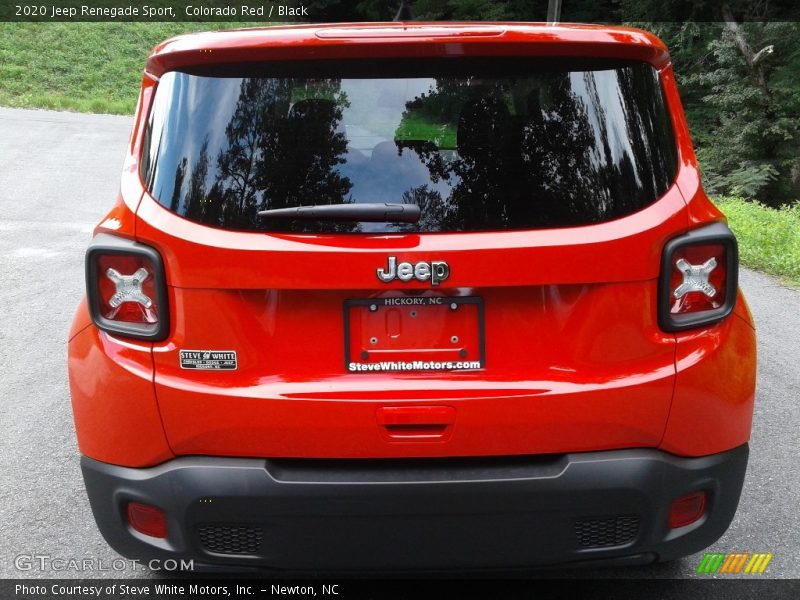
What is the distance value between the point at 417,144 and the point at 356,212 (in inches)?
10.1

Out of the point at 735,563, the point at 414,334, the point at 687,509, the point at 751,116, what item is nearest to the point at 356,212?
the point at 414,334

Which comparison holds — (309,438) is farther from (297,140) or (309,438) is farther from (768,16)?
(768,16)

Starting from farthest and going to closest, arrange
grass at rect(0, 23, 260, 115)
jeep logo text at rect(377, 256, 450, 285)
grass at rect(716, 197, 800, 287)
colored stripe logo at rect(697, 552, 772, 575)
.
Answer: grass at rect(0, 23, 260, 115)
grass at rect(716, 197, 800, 287)
colored stripe logo at rect(697, 552, 772, 575)
jeep logo text at rect(377, 256, 450, 285)

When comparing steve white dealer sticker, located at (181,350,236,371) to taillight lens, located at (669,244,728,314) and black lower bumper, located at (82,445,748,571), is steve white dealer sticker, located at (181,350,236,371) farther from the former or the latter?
taillight lens, located at (669,244,728,314)

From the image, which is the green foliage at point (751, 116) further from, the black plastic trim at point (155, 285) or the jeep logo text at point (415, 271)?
the black plastic trim at point (155, 285)

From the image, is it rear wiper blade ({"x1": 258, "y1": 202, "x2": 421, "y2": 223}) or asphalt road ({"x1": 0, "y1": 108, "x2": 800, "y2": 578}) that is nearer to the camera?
rear wiper blade ({"x1": 258, "y1": 202, "x2": 421, "y2": 223})

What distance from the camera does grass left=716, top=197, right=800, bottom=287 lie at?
8.59 meters

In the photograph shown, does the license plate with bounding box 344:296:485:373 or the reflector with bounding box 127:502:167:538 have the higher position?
the license plate with bounding box 344:296:485:373

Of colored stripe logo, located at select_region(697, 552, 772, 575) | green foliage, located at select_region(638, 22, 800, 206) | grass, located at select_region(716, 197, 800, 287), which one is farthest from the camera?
green foliage, located at select_region(638, 22, 800, 206)

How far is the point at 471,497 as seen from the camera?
2307 mm

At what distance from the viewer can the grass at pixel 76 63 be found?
2934cm

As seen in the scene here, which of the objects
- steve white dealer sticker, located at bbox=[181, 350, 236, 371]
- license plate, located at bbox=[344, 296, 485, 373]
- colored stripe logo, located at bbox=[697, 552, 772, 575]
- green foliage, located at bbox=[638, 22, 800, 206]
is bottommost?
green foliage, located at bbox=[638, 22, 800, 206]

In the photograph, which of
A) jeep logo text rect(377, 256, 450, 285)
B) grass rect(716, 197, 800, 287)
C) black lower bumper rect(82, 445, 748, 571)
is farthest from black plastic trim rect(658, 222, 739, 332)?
grass rect(716, 197, 800, 287)

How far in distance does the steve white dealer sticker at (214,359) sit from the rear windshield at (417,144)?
13.6 inches
